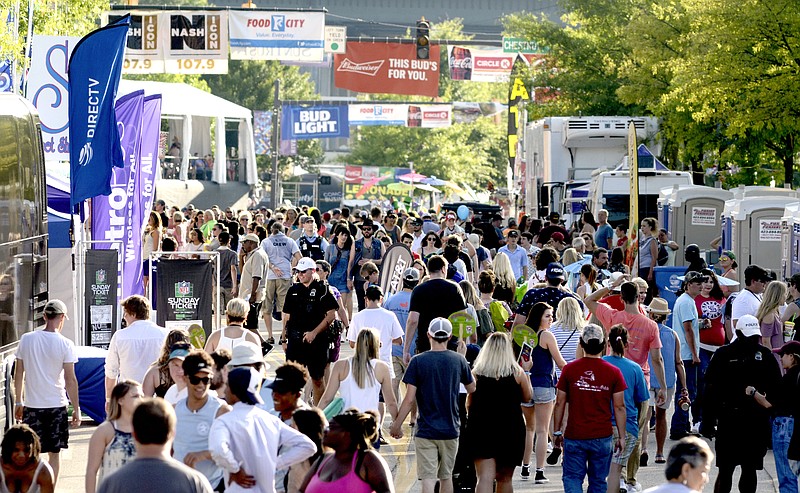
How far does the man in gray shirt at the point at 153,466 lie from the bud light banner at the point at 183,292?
11.0 metres

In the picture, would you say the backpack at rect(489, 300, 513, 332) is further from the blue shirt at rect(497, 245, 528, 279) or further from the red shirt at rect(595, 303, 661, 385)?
the blue shirt at rect(497, 245, 528, 279)

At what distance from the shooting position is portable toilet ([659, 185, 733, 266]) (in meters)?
25.6

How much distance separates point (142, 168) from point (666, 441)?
7.55 metres

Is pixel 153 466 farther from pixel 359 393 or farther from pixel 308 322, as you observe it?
pixel 308 322

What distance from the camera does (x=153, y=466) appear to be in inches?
231

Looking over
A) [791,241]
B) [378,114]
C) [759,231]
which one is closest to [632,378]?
[791,241]

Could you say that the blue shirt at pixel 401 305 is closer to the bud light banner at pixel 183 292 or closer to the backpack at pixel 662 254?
the bud light banner at pixel 183 292

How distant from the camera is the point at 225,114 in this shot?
5131 centimetres

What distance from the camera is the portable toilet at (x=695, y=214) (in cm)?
2558

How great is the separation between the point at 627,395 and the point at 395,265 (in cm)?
731

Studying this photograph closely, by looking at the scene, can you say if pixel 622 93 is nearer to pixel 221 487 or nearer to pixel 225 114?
pixel 225 114

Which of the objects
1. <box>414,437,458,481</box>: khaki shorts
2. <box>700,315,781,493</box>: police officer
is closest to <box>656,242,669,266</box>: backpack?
<box>700,315,781,493</box>: police officer

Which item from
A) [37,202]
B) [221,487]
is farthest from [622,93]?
[221,487]

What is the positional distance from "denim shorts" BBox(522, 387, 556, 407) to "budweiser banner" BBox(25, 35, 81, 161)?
11.1 metres
